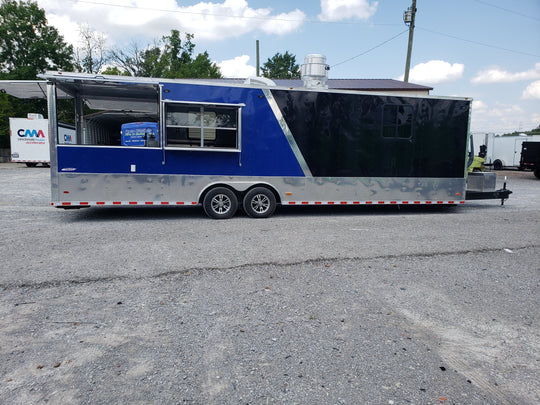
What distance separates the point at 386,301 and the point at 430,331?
698 mm

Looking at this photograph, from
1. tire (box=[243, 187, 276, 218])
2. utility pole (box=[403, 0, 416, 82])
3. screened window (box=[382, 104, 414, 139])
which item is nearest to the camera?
tire (box=[243, 187, 276, 218])

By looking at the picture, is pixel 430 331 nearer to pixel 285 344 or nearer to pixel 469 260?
pixel 285 344

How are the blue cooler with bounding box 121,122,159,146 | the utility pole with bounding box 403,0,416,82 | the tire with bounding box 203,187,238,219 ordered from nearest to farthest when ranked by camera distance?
1. the blue cooler with bounding box 121,122,159,146
2. the tire with bounding box 203,187,238,219
3. the utility pole with bounding box 403,0,416,82

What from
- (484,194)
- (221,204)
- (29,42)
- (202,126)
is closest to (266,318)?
(221,204)

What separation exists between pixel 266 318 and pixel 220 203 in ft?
17.9

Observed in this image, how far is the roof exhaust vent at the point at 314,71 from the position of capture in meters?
9.97

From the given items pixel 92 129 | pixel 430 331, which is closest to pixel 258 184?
pixel 92 129

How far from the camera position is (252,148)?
9000mm

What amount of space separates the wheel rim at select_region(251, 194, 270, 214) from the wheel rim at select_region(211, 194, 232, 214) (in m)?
0.59

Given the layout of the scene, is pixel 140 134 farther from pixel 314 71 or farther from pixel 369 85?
pixel 369 85

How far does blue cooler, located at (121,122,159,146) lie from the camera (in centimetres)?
871

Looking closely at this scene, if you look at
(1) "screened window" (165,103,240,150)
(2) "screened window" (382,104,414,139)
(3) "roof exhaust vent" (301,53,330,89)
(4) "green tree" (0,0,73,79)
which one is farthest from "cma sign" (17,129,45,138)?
(2) "screened window" (382,104,414,139)

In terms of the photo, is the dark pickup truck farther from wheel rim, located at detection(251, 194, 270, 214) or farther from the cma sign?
the cma sign

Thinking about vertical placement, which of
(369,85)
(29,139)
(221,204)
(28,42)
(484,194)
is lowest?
(221,204)
